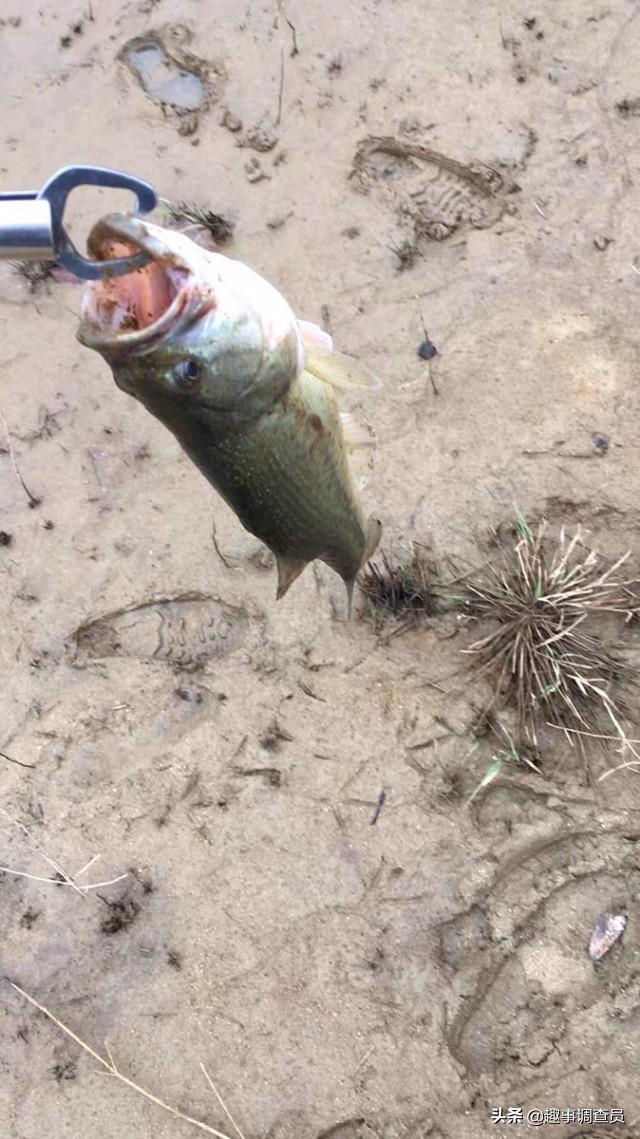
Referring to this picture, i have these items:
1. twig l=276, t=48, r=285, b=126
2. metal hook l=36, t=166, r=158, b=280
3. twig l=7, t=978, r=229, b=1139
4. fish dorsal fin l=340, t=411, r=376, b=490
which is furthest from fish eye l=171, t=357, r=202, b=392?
twig l=276, t=48, r=285, b=126

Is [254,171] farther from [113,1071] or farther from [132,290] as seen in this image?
[113,1071]

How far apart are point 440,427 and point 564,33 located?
89.6 inches

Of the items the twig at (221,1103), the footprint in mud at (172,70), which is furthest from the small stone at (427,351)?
the twig at (221,1103)

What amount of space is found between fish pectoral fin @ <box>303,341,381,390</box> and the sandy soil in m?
1.33

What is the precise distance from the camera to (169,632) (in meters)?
3.63

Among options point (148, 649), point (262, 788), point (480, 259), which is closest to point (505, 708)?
point (262, 788)

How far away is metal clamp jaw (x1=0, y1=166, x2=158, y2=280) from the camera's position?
157 cm

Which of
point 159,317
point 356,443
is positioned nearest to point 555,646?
point 356,443

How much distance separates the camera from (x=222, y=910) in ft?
10.5

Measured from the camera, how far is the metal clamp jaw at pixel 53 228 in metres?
1.57

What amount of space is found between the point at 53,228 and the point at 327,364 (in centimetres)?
88

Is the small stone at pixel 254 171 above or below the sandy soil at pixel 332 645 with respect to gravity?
above

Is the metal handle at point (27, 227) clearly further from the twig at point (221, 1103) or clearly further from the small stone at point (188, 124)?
the small stone at point (188, 124)

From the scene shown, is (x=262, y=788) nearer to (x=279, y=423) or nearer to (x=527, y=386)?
(x=279, y=423)
